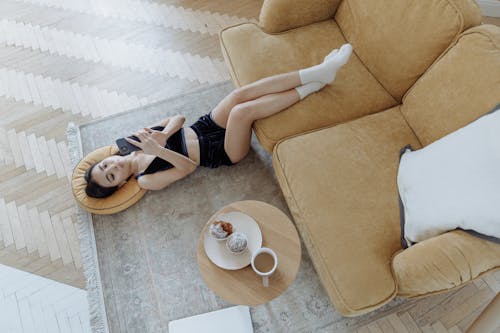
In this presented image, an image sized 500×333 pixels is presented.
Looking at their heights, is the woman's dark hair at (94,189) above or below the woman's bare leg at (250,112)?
below

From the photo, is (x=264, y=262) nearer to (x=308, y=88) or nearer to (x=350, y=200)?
(x=350, y=200)

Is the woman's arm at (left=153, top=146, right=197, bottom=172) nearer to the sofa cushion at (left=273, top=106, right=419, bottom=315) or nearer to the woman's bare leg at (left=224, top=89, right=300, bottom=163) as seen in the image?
the woman's bare leg at (left=224, top=89, right=300, bottom=163)

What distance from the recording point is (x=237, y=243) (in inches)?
63.0

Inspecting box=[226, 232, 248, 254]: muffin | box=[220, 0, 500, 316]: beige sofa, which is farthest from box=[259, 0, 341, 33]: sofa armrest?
box=[226, 232, 248, 254]: muffin

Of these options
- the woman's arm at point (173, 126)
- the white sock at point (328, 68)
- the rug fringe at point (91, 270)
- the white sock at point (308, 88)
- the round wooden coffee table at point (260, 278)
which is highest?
the white sock at point (328, 68)

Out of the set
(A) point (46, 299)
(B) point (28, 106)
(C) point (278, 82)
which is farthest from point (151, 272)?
(B) point (28, 106)

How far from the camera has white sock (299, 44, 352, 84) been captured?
1948 millimetres

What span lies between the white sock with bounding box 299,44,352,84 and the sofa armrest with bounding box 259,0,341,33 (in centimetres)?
35

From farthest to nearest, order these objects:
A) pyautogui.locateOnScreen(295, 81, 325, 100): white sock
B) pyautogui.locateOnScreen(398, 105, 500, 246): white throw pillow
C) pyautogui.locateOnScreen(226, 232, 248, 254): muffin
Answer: pyautogui.locateOnScreen(295, 81, 325, 100): white sock, pyautogui.locateOnScreen(226, 232, 248, 254): muffin, pyautogui.locateOnScreen(398, 105, 500, 246): white throw pillow

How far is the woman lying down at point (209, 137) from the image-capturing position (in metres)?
2.00

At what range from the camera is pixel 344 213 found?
1.67 meters

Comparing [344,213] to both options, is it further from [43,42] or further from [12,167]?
[43,42]

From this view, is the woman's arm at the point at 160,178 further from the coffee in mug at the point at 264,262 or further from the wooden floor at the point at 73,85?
the coffee in mug at the point at 264,262

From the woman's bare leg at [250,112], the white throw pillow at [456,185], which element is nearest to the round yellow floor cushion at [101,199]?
the woman's bare leg at [250,112]
